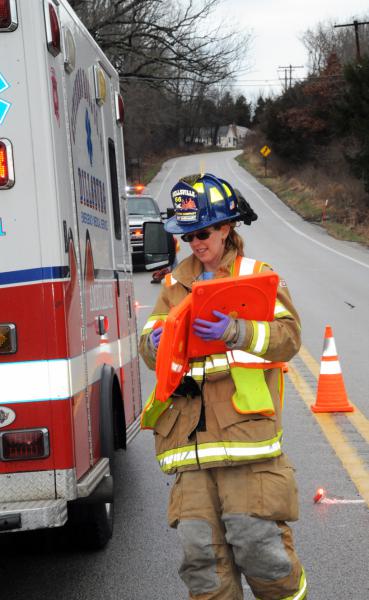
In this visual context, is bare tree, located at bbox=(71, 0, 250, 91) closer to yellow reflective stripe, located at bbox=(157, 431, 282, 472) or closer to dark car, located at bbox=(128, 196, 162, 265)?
dark car, located at bbox=(128, 196, 162, 265)

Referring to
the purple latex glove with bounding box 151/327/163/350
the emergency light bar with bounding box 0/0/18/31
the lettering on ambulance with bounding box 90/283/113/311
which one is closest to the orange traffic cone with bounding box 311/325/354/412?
the lettering on ambulance with bounding box 90/283/113/311

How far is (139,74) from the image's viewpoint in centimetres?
2909

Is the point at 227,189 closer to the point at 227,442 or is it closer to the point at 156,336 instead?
the point at 156,336

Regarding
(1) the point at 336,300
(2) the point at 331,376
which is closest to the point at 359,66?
(1) the point at 336,300

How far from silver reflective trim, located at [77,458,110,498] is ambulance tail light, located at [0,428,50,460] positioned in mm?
246

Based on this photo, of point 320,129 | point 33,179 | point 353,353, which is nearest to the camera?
point 33,179

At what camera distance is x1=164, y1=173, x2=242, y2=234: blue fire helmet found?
3.46 metres

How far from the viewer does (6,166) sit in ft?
12.6

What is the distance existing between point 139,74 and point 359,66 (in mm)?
12453

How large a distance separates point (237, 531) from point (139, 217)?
70.5 feet

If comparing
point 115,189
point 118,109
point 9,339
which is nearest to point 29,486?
point 9,339

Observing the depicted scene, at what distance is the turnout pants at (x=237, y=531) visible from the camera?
328 cm

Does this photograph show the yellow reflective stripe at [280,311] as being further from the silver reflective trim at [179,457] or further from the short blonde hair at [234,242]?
the silver reflective trim at [179,457]

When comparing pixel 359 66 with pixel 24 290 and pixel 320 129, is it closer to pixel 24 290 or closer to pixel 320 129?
pixel 320 129
